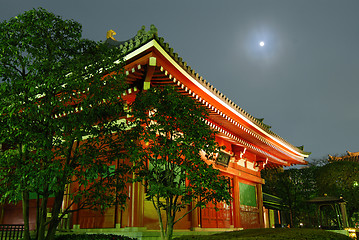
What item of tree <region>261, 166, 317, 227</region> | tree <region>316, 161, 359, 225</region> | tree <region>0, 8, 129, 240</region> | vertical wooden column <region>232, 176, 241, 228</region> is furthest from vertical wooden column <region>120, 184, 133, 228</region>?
tree <region>316, 161, 359, 225</region>

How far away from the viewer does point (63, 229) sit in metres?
9.80

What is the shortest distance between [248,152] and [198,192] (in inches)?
448

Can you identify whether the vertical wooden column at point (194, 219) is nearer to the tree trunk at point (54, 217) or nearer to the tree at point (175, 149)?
the tree at point (175, 149)

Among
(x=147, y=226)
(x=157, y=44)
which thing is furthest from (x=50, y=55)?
(x=147, y=226)

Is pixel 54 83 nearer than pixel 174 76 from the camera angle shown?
Yes

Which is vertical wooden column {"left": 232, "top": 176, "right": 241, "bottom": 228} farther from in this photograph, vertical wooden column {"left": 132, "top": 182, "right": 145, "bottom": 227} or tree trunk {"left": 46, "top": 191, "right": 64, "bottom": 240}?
tree trunk {"left": 46, "top": 191, "right": 64, "bottom": 240}

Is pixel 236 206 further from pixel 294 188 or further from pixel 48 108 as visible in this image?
pixel 294 188

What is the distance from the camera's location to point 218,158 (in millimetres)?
13656

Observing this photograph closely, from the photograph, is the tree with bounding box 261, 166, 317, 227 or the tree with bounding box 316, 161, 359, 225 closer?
the tree with bounding box 316, 161, 359, 225

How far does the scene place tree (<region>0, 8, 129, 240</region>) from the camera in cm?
605

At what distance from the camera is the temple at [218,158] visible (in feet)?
25.8

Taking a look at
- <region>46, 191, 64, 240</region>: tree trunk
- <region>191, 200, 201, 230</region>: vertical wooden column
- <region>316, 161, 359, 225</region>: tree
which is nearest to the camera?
<region>46, 191, 64, 240</region>: tree trunk

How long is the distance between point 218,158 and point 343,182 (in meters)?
20.5

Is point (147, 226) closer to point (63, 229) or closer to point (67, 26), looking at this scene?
point (63, 229)
